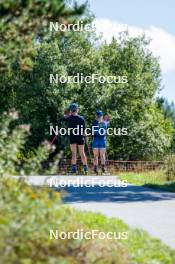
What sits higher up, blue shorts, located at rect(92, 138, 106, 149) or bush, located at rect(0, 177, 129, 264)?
blue shorts, located at rect(92, 138, 106, 149)

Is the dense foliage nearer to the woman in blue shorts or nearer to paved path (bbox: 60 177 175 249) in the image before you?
the woman in blue shorts

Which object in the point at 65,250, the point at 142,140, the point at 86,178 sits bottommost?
the point at 65,250

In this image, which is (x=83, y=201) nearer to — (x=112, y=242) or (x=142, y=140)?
(x=112, y=242)

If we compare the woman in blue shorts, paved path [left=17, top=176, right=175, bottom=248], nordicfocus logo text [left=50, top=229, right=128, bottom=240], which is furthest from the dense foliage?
nordicfocus logo text [left=50, top=229, right=128, bottom=240]

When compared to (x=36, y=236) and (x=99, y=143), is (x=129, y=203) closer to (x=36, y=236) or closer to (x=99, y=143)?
(x=99, y=143)

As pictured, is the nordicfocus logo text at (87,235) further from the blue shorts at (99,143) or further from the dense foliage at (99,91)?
the dense foliage at (99,91)

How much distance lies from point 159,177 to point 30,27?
47.0 feet

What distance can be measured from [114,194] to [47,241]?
25.4ft

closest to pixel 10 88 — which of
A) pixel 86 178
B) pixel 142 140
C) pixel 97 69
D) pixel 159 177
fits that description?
pixel 97 69

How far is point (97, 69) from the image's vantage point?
4706 cm

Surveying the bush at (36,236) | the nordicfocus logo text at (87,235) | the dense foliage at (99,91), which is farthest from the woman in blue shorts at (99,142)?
the dense foliage at (99,91)

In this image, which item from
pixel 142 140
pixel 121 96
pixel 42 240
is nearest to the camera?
pixel 42 240

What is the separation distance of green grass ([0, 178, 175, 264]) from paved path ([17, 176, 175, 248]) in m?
0.84

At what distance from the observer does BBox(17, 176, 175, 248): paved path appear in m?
9.38
